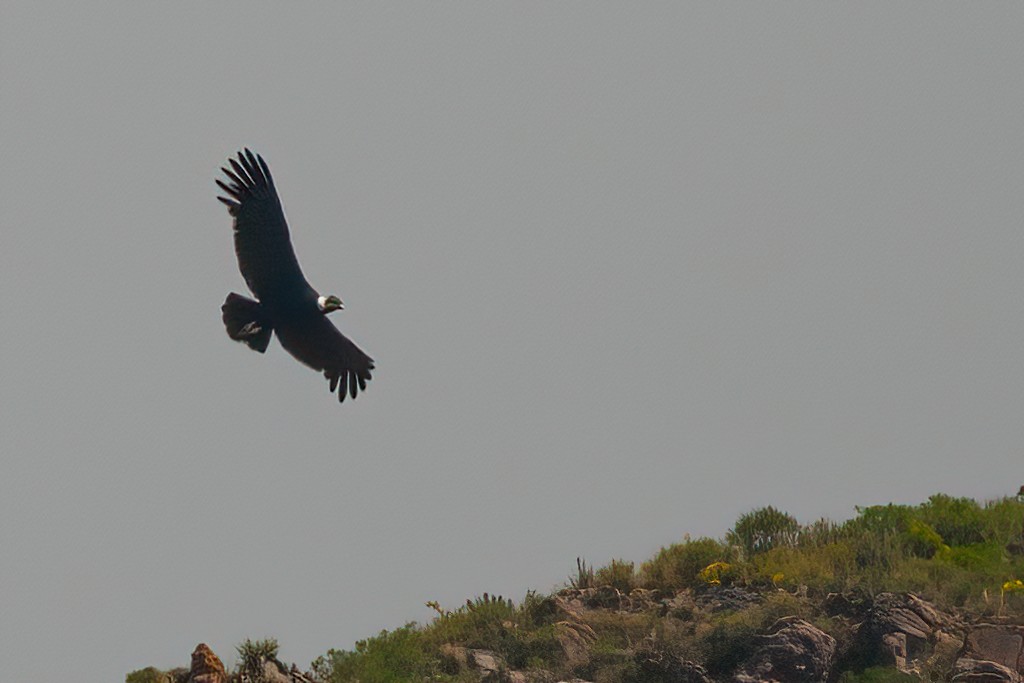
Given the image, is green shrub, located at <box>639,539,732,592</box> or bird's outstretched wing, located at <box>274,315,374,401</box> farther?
green shrub, located at <box>639,539,732,592</box>

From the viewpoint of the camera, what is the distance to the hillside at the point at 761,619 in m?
18.4

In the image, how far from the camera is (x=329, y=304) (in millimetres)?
17047

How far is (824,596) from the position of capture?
792 inches

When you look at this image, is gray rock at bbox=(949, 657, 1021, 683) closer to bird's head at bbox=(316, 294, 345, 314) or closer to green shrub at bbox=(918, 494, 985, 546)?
green shrub at bbox=(918, 494, 985, 546)

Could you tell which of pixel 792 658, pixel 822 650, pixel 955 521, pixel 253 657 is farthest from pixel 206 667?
pixel 955 521

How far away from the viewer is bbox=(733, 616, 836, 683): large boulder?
18.1 m

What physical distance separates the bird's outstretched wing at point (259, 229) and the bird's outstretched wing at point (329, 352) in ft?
2.67

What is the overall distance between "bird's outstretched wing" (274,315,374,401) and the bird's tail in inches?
13.7

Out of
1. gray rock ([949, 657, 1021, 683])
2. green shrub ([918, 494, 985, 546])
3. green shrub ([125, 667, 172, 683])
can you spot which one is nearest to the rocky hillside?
gray rock ([949, 657, 1021, 683])

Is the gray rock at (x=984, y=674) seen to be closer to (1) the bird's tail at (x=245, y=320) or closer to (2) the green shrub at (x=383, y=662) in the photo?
(2) the green shrub at (x=383, y=662)

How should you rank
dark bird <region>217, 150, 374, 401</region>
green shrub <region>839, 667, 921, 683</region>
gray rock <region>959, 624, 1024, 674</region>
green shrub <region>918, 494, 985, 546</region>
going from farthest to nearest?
green shrub <region>918, 494, 985, 546</region>, gray rock <region>959, 624, 1024, 674</region>, green shrub <region>839, 667, 921, 683</region>, dark bird <region>217, 150, 374, 401</region>

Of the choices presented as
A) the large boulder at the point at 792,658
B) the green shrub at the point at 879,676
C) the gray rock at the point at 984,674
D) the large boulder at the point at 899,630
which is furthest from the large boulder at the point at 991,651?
the large boulder at the point at 792,658

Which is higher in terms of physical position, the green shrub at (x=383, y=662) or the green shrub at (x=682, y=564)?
the green shrub at (x=682, y=564)

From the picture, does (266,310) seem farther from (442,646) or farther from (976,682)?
(976,682)
